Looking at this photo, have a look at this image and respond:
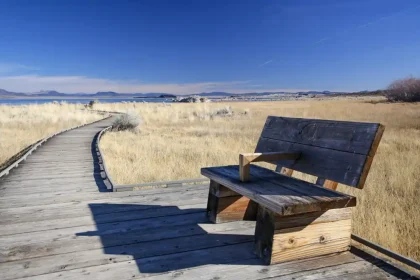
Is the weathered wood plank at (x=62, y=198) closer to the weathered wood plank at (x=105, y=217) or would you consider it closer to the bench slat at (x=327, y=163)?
the weathered wood plank at (x=105, y=217)

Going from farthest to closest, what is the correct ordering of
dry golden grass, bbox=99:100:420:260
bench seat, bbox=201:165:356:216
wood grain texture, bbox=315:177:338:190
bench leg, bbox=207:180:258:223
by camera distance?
1. dry golden grass, bbox=99:100:420:260
2. bench leg, bbox=207:180:258:223
3. wood grain texture, bbox=315:177:338:190
4. bench seat, bbox=201:165:356:216

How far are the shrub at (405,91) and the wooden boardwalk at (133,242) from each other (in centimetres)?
4966

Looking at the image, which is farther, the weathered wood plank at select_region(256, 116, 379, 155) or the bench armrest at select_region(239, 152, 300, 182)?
the bench armrest at select_region(239, 152, 300, 182)

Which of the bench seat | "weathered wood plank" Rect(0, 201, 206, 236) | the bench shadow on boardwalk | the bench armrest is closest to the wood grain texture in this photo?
the bench seat

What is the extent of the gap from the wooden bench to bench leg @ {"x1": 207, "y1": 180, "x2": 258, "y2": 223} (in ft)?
0.46

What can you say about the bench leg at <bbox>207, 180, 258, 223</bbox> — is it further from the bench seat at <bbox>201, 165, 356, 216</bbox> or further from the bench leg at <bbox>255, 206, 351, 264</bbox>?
the bench leg at <bbox>255, 206, 351, 264</bbox>

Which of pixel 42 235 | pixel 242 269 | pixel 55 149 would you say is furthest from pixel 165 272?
pixel 55 149

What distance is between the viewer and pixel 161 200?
4.39 metres

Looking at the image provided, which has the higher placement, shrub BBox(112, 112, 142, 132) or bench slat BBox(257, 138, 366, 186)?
bench slat BBox(257, 138, 366, 186)

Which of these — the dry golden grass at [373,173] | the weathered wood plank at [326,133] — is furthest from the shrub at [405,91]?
the weathered wood plank at [326,133]

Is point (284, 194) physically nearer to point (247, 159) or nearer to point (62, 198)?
point (247, 159)

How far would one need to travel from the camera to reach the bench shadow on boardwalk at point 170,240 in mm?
2666

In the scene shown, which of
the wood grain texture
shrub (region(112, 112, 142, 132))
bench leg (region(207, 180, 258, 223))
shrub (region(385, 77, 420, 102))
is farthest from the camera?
shrub (region(385, 77, 420, 102))

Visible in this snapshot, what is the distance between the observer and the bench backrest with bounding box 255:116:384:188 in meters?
2.54
